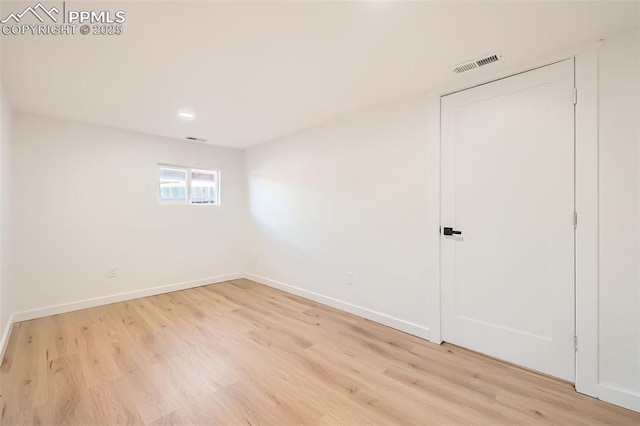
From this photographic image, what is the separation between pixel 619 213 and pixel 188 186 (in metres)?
4.83

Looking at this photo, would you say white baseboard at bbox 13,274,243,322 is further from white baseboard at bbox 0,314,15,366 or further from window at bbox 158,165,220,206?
window at bbox 158,165,220,206

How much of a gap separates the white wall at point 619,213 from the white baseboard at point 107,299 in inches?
180

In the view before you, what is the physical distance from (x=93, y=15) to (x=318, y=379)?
2686 millimetres

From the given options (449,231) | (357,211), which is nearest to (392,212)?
(357,211)

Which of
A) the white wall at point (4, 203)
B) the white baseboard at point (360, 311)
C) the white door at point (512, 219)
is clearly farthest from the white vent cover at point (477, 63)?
the white wall at point (4, 203)

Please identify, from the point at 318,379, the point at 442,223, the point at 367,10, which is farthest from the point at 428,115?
the point at 318,379

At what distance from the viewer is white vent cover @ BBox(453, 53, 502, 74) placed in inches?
76.9

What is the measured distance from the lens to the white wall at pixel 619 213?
1647 millimetres

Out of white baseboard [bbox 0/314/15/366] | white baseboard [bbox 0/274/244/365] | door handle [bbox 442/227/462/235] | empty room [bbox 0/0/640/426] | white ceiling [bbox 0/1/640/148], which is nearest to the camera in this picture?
white ceiling [bbox 0/1/640/148]

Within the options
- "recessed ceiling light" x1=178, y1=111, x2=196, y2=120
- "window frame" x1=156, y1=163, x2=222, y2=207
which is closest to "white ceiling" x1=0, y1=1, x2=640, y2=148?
"recessed ceiling light" x1=178, y1=111, x2=196, y2=120

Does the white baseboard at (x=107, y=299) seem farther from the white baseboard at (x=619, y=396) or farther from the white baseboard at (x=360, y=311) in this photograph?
the white baseboard at (x=619, y=396)

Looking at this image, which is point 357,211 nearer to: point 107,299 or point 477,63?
point 477,63

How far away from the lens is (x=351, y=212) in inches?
126

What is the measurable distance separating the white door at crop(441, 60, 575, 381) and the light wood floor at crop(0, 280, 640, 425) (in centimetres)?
28
